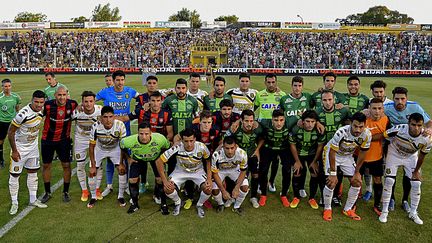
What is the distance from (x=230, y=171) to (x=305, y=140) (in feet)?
4.68

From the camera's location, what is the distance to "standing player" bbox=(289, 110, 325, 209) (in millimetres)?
6152

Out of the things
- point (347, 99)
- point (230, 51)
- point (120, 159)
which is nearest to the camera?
point (120, 159)

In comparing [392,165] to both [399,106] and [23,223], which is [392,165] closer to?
[399,106]

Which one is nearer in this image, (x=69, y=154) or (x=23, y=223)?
(x=23, y=223)

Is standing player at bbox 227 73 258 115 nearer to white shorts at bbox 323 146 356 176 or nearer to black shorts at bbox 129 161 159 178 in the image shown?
white shorts at bbox 323 146 356 176

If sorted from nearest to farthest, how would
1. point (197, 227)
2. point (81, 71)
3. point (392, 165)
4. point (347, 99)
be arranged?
point (197, 227) < point (392, 165) < point (347, 99) < point (81, 71)

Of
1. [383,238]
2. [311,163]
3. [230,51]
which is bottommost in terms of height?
[383,238]

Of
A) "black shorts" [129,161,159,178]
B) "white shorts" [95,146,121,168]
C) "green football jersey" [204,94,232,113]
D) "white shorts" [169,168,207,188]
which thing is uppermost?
"green football jersey" [204,94,232,113]

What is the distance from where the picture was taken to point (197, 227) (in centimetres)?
546

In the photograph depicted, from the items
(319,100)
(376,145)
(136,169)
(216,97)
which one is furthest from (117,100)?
(376,145)

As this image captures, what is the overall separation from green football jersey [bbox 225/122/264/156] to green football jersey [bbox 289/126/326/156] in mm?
574

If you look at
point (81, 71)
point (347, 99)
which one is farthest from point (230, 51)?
point (347, 99)

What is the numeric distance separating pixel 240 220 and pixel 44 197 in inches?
140

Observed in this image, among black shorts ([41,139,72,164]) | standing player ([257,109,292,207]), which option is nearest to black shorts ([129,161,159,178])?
black shorts ([41,139,72,164])
